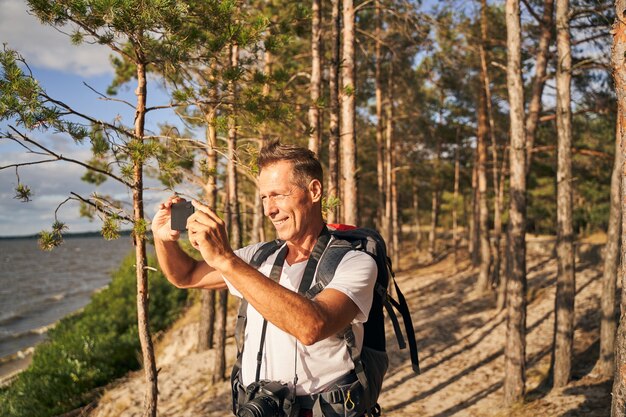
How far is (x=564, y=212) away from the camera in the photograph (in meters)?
9.40

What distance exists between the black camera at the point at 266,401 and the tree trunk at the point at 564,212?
8.37 metres

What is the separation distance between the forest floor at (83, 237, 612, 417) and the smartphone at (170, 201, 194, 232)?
303 inches

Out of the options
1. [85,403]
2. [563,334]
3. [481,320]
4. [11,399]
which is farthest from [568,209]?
[11,399]

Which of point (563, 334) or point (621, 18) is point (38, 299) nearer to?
point (563, 334)

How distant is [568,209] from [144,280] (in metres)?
7.56

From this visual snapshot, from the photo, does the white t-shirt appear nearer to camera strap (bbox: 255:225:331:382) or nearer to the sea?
camera strap (bbox: 255:225:331:382)

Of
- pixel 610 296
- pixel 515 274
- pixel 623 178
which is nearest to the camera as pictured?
pixel 623 178

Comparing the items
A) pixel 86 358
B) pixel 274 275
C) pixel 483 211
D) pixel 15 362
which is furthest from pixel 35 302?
pixel 274 275

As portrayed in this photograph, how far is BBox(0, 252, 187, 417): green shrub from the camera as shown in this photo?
1162cm

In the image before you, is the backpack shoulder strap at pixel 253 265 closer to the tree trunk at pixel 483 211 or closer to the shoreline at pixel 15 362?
the tree trunk at pixel 483 211

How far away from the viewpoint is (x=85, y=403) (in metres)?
11.9

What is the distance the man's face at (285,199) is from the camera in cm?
224

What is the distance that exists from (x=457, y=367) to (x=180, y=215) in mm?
10487

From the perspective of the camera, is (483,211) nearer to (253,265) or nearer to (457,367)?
(457,367)
